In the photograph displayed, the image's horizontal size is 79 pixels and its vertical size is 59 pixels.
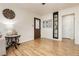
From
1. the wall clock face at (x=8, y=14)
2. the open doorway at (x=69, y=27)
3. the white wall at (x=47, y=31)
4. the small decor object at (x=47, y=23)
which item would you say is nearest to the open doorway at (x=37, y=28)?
the white wall at (x=47, y=31)

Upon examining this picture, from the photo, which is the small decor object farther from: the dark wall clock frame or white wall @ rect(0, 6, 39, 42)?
white wall @ rect(0, 6, 39, 42)

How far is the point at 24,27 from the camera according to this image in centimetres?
485

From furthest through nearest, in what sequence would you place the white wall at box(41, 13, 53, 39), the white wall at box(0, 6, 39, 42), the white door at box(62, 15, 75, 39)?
the white door at box(62, 15, 75, 39), the white wall at box(41, 13, 53, 39), the white wall at box(0, 6, 39, 42)

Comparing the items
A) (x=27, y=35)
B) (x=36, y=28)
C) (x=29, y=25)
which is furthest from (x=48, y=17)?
(x=27, y=35)

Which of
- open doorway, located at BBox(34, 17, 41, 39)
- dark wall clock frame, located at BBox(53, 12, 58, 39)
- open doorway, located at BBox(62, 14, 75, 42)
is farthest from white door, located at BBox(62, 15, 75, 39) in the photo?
open doorway, located at BBox(34, 17, 41, 39)

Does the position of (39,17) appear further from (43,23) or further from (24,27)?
(24,27)

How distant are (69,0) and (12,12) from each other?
10.7 feet

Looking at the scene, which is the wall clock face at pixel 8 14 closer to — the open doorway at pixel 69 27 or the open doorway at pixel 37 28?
the open doorway at pixel 37 28

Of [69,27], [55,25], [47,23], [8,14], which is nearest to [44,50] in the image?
[8,14]

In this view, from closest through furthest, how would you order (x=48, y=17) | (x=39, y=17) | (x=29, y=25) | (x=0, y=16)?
(x=0, y=16), (x=29, y=25), (x=48, y=17), (x=39, y=17)

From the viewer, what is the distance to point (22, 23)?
4.66 metres

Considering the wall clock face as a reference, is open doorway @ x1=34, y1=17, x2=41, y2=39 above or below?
below

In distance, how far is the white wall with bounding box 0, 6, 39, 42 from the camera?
136 inches

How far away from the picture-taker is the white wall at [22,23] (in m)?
3.44
